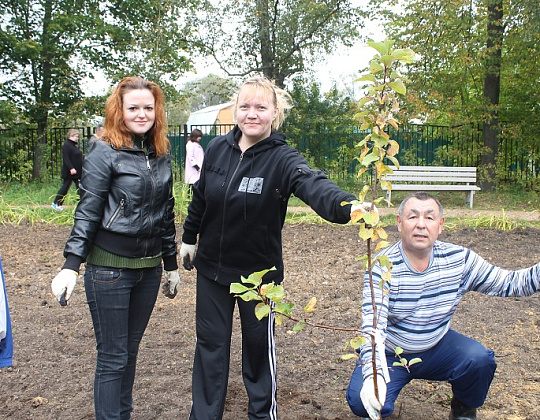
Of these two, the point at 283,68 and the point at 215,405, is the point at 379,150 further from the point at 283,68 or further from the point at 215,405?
the point at 283,68

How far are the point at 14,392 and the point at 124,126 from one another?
6.11 feet

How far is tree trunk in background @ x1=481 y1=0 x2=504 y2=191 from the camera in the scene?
12867 mm

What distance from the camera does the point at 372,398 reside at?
2.09 metres

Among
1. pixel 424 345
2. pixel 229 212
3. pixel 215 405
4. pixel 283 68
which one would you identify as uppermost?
pixel 283 68

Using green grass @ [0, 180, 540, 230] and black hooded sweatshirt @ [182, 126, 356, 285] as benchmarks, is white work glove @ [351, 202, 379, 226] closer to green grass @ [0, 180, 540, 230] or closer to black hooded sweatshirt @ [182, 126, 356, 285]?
black hooded sweatshirt @ [182, 126, 356, 285]

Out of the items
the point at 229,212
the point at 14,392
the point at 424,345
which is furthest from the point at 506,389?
the point at 14,392

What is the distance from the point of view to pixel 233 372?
3.73 meters

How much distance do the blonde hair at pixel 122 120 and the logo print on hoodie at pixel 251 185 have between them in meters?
0.44

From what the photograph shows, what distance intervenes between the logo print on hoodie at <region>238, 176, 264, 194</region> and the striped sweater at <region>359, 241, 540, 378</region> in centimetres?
66

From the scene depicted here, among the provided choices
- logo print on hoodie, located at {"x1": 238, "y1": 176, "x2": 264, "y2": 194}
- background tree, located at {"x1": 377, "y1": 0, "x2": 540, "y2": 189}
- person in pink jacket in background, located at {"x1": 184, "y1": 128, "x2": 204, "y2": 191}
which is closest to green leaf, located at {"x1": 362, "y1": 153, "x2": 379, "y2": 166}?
logo print on hoodie, located at {"x1": 238, "y1": 176, "x2": 264, "y2": 194}

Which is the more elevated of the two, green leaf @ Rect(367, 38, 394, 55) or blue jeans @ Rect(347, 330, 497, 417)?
green leaf @ Rect(367, 38, 394, 55)

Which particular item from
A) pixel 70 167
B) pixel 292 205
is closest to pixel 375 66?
pixel 292 205

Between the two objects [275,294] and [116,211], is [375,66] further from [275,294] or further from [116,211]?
[116,211]

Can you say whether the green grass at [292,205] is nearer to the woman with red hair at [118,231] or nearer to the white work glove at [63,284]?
the woman with red hair at [118,231]
